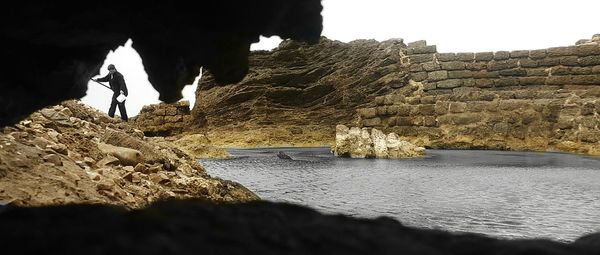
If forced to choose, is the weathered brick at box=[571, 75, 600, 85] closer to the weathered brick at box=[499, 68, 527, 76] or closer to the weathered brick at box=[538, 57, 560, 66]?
the weathered brick at box=[538, 57, 560, 66]

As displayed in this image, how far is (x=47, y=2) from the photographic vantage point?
221cm

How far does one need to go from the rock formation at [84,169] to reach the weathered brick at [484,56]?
21036 millimetres

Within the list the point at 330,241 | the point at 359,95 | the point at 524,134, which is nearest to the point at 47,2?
the point at 330,241

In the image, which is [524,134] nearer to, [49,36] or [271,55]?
[271,55]

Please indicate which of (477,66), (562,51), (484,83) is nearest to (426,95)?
(484,83)

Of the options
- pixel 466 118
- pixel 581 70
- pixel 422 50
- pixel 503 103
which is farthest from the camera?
pixel 422 50

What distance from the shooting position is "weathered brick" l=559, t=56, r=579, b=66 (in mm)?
23531

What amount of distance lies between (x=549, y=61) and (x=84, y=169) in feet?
79.0

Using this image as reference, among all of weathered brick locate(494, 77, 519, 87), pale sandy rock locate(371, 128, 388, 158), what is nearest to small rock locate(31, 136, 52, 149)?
pale sandy rock locate(371, 128, 388, 158)

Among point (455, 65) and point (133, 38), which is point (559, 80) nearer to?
point (455, 65)

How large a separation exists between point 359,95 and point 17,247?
1128 inches

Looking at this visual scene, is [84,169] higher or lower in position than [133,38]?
lower

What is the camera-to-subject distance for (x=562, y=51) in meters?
23.9

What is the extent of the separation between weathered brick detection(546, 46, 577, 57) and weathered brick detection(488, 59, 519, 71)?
1.57 m
